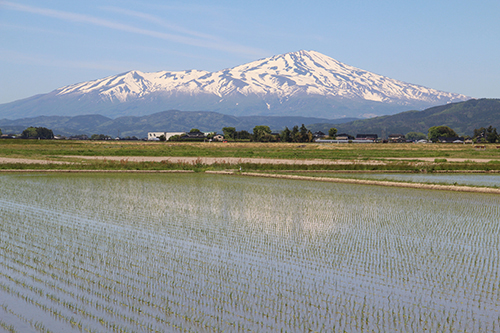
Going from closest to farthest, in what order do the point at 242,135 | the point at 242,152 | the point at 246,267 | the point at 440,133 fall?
the point at 246,267, the point at 242,152, the point at 242,135, the point at 440,133

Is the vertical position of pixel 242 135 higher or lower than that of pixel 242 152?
higher

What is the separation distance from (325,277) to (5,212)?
13.0 meters

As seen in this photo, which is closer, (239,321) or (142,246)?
(239,321)

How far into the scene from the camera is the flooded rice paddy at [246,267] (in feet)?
25.4

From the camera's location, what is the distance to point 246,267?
34.6 ft

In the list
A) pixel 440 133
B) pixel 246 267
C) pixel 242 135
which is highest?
pixel 440 133

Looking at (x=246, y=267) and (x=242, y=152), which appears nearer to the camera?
(x=246, y=267)

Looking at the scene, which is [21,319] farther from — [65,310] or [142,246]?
[142,246]

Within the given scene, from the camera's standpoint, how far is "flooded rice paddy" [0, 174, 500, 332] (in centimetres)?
774

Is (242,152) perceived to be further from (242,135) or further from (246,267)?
(242,135)

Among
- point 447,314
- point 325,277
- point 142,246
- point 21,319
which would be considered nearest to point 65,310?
point 21,319

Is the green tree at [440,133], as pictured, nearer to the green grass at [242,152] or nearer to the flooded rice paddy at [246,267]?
the green grass at [242,152]

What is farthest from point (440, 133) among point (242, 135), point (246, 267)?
point (246, 267)

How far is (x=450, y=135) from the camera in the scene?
619 ft
